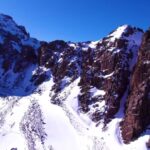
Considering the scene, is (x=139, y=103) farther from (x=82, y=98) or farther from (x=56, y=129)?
(x=82, y=98)

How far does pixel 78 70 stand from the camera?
10969cm

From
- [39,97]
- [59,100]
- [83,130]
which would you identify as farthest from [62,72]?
[83,130]

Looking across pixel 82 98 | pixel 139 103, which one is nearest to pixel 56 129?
pixel 82 98

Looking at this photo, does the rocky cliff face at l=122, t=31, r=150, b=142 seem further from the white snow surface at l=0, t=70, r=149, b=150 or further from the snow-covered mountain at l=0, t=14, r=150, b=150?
the white snow surface at l=0, t=70, r=149, b=150

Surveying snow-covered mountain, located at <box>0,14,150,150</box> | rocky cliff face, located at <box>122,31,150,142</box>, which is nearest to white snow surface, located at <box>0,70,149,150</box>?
snow-covered mountain, located at <box>0,14,150,150</box>

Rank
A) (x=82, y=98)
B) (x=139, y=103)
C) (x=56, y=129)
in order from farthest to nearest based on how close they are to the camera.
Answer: (x=82, y=98), (x=56, y=129), (x=139, y=103)

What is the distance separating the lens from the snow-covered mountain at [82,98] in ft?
222

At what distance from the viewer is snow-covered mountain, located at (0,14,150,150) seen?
67625 mm

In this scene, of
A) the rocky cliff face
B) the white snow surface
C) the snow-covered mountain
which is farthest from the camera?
the snow-covered mountain

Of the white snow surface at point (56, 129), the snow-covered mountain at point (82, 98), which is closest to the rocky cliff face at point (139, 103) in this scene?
the snow-covered mountain at point (82, 98)

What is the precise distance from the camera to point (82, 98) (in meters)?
89.1

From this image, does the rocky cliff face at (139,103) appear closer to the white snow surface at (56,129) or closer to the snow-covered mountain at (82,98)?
the snow-covered mountain at (82,98)

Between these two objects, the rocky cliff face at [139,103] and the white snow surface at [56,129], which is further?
the rocky cliff face at [139,103]

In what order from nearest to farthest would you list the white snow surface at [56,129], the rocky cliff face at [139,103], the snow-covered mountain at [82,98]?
the white snow surface at [56,129] < the rocky cliff face at [139,103] < the snow-covered mountain at [82,98]
